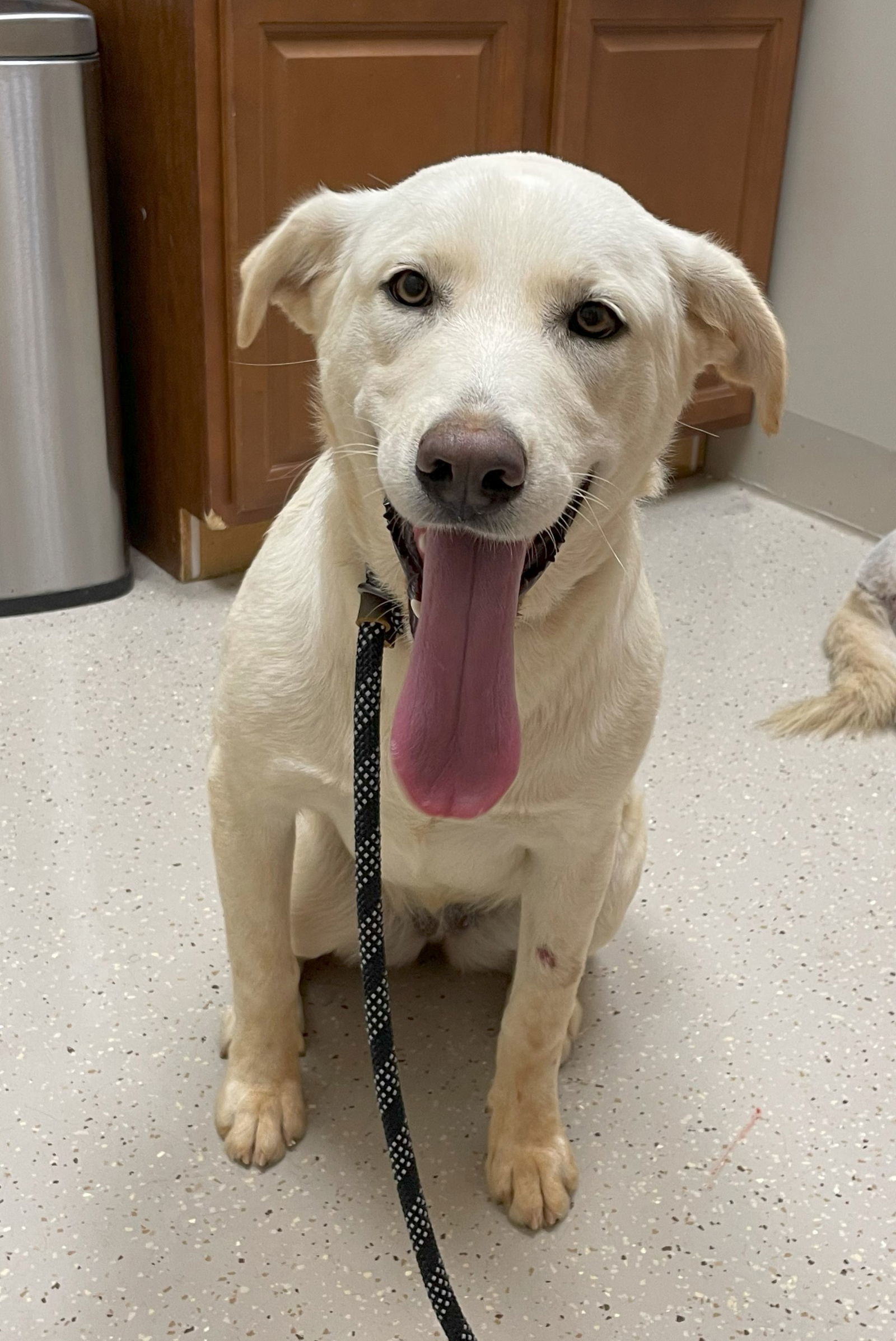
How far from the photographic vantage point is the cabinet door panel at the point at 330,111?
76.9 inches

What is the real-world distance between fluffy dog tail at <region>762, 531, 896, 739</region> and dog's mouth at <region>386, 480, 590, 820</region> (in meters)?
1.13

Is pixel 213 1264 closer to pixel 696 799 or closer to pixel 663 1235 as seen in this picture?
pixel 663 1235

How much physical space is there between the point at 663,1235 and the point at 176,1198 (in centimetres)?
46

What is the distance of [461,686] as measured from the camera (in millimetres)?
1003

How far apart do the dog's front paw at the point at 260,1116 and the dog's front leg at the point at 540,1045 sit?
0.20 metres

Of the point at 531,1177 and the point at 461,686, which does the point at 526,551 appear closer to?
the point at 461,686

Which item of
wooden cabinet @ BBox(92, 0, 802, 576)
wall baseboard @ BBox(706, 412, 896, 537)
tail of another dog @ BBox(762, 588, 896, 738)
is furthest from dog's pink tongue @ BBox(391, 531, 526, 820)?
wall baseboard @ BBox(706, 412, 896, 537)

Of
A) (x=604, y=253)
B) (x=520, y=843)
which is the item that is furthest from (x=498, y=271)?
(x=520, y=843)

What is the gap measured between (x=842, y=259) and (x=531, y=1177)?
2.09 meters

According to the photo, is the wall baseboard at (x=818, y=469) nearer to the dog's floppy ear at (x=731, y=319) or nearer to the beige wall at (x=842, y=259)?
the beige wall at (x=842, y=259)

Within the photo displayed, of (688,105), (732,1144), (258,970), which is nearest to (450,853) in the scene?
(258,970)

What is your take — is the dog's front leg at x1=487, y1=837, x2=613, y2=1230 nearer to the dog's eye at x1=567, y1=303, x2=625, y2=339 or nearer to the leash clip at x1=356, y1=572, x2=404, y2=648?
the leash clip at x1=356, y1=572, x2=404, y2=648

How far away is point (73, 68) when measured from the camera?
76.7 inches

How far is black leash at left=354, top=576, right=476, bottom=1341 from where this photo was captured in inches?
39.9
